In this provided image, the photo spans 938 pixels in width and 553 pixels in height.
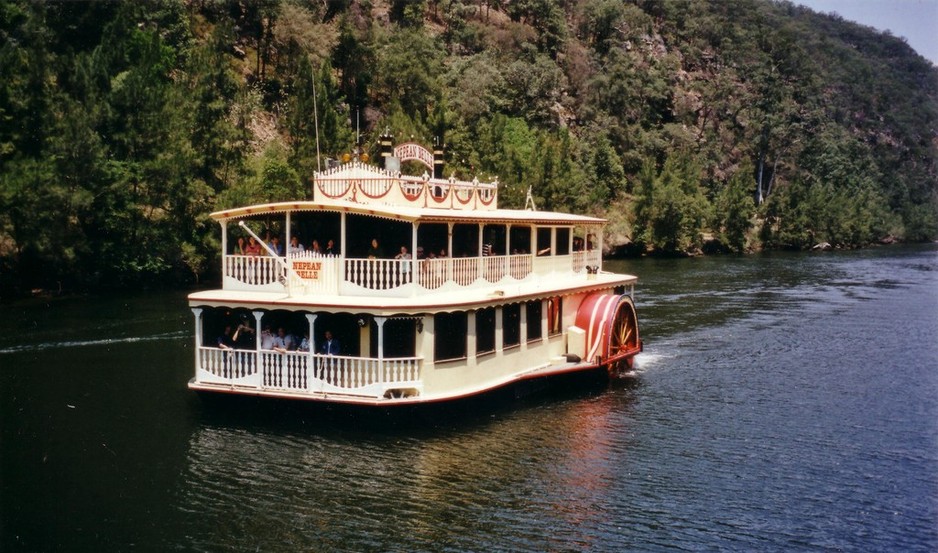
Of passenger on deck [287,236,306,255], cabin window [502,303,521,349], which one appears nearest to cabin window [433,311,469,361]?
cabin window [502,303,521,349]

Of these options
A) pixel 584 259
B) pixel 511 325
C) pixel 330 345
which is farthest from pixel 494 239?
pixel 330 345

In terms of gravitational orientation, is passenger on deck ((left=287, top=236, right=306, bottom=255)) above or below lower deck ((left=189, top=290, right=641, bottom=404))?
above

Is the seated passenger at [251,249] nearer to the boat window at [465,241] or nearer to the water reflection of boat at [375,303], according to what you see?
the water reflection of boat at [375,303]

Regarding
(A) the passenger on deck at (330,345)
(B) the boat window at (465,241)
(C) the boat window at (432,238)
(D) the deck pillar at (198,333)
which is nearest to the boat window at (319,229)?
(C) the boat window at (432,238)

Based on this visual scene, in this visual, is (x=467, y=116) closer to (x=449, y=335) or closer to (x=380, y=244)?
(x=380, y=244)

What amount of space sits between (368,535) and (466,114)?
64374mm

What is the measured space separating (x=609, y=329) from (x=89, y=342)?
17.3m

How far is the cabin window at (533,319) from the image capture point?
22344 millimetres

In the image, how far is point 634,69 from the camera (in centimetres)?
10094

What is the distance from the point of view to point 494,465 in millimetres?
17047

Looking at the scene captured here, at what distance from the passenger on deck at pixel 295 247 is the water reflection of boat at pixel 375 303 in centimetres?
3

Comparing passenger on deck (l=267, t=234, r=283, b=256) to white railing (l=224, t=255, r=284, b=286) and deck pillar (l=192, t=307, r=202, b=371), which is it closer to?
white railing (l=224, t=255, r=284, b=286)

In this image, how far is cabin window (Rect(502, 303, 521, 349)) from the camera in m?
21.2

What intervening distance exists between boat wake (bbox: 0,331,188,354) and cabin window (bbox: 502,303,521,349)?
14.4 m
